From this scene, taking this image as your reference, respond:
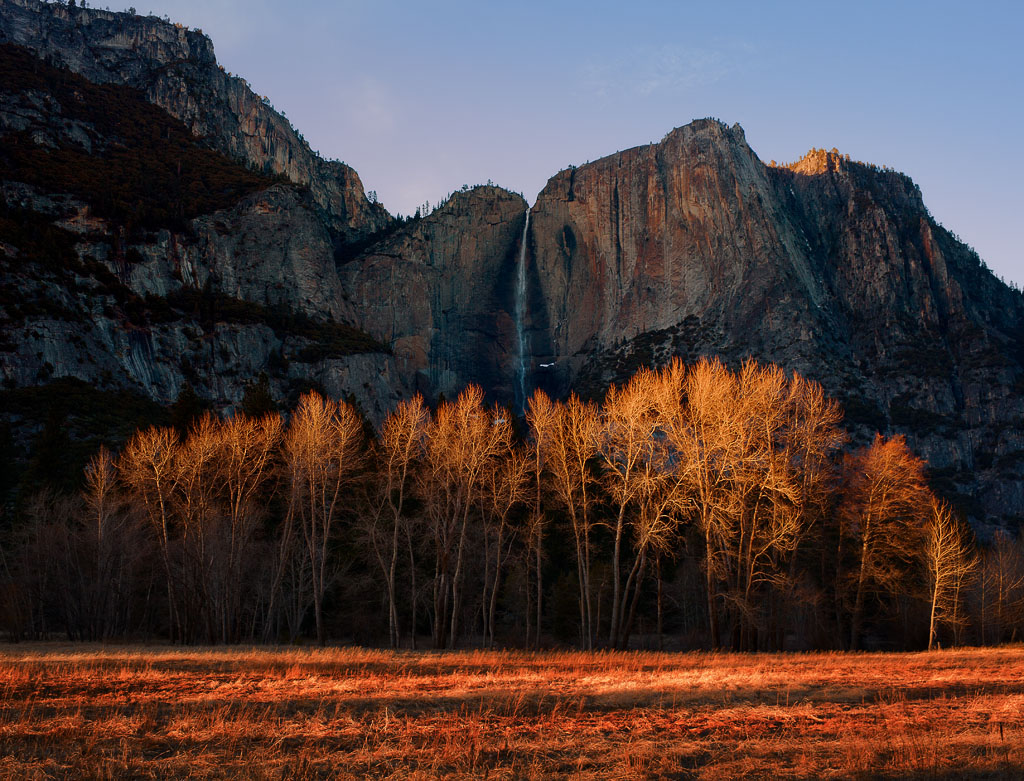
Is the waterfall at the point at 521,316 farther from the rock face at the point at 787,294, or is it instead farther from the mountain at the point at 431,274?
the rock face at the point at 787,294

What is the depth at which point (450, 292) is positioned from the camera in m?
168

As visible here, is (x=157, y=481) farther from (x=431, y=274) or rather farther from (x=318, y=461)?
(x=431, y=274)

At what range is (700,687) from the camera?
16.2 m

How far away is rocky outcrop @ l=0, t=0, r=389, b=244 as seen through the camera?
16075 cm

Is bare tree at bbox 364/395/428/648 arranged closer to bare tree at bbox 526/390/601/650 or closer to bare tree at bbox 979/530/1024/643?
bare tree at bbox 526/390/601/650

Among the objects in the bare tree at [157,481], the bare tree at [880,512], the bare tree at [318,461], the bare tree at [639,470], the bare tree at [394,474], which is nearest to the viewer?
the bare tree at [639,470]

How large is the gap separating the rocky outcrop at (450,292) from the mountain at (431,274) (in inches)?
23.1

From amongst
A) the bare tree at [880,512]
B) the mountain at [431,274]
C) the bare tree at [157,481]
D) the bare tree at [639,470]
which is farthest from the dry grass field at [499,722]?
the mountain at [431,274]

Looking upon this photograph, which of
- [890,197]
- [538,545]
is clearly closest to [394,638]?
[538,545]

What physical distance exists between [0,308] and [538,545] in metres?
78.8

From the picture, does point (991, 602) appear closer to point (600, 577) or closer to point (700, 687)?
point (600, 577)

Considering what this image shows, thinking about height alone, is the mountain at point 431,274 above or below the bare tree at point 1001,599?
above

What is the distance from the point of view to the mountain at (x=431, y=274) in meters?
97.2

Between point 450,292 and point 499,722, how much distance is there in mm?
159947
